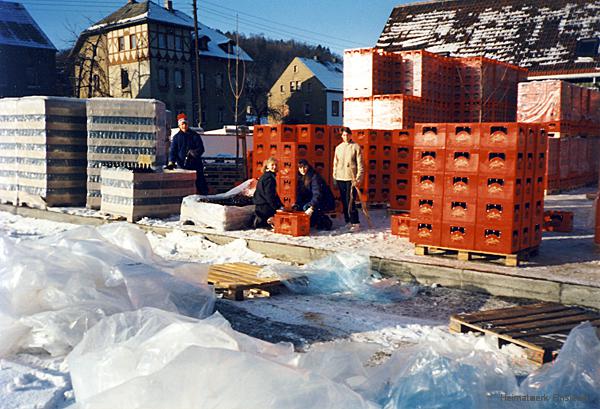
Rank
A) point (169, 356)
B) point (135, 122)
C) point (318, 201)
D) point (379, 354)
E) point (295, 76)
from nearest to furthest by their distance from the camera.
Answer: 1. point (169, 356)
2. point (379, 354)
3. point (318, 201)
4. point (135, 122)
5. point (295, 76)

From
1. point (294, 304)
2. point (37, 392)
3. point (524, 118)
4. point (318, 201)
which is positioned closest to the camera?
point (37, 392)

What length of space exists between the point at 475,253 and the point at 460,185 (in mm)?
1017

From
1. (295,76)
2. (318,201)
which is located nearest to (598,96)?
(318,201)

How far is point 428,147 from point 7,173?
11289mm

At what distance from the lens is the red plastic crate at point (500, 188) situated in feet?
25.8

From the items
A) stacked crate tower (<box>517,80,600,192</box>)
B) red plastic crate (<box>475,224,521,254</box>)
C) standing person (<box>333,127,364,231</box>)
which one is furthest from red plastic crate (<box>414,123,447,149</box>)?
stacked crate tower (<box>517,80,600,192</box>)

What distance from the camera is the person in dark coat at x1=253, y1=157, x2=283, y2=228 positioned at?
10.6 m

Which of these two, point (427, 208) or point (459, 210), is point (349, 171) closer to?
point (427, 208)

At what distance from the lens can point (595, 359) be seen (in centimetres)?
422

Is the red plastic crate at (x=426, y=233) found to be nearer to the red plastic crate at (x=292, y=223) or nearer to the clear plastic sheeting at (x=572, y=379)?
the red plastic crate at (x=292, y=223)

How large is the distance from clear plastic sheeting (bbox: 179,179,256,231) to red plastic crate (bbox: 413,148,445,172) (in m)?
3.79

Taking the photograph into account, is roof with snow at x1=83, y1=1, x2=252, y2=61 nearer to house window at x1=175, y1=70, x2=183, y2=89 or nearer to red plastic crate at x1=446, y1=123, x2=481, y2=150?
house window at x1=175, y1=70, x2=183, y2=89

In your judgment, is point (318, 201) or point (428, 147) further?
point (318, 201)

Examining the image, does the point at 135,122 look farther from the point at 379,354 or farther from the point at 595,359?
the point at 595,359
